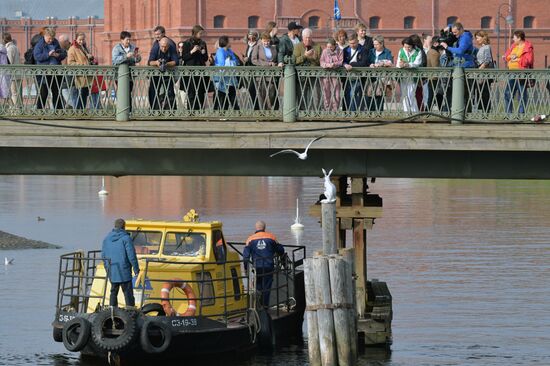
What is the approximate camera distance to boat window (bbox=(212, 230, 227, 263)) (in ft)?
91.6

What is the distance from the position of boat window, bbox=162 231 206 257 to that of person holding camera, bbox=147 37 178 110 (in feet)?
10.0

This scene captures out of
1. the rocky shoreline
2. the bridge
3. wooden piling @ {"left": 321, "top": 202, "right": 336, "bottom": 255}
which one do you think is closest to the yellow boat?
the bridge

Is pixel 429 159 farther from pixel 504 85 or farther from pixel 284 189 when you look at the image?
pixel 284 189

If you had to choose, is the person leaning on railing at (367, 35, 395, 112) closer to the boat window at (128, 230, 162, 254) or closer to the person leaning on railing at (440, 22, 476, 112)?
the person leaning on railing at (440, 22, 476, 112)

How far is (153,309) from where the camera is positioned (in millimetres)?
26328

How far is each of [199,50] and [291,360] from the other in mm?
6295

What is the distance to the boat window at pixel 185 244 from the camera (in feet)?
90.8

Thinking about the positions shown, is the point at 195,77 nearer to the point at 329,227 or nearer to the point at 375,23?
the point at 329,227

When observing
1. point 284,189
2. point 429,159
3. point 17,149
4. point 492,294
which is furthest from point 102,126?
point 284,189

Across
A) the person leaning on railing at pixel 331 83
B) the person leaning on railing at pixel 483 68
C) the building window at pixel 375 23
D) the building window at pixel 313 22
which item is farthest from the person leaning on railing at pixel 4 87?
the building window at pixel 375 23

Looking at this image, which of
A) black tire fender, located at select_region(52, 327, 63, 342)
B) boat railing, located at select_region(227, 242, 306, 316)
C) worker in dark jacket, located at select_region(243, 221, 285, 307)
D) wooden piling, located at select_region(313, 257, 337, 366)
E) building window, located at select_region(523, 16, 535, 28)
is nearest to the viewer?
wooden piling, located at select_region(313, 257, 337, 366)

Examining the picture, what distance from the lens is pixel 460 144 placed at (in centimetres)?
2453

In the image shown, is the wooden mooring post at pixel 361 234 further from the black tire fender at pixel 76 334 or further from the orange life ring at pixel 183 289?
the black tire fender at pixel 76 334

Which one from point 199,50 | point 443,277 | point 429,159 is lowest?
point 443,277
